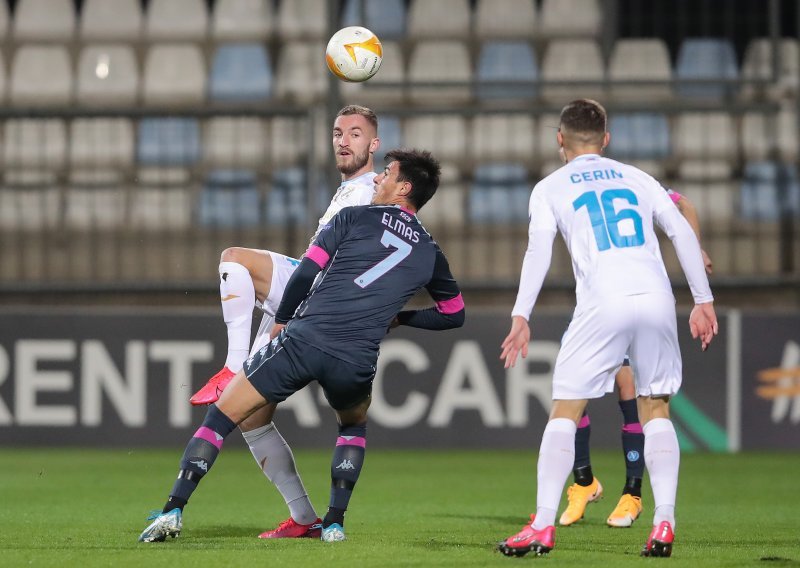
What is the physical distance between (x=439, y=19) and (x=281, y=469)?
796 centimetres

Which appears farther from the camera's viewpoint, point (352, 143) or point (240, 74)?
point (240, 74)

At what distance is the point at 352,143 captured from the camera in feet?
20.0

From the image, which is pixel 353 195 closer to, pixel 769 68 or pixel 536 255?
pixel 536 255

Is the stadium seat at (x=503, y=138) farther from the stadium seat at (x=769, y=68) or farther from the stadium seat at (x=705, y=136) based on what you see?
the stadium seat at (x=769, y=68)

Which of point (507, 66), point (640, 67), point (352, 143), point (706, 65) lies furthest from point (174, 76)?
point (352, 143)

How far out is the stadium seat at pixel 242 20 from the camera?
1313cm

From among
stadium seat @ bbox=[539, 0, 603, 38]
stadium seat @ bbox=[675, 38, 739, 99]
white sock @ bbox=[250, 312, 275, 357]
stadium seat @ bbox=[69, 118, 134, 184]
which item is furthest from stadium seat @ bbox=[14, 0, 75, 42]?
white sock @ bbox=[250, 312, 275, 357]

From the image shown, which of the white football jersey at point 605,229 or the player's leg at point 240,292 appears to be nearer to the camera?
the white football jersey at point 605,229

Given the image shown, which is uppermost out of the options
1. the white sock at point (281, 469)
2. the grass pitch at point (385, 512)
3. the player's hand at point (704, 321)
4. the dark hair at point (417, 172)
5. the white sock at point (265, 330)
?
the dark hair at point (417, 172)

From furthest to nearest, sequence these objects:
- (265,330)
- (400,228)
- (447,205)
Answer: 1. (447,205)
2. (265,330)
3. (400,228)

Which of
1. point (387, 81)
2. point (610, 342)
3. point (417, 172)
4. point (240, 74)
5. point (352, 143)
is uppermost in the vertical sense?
point (240, 74)

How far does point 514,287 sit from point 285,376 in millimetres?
6596

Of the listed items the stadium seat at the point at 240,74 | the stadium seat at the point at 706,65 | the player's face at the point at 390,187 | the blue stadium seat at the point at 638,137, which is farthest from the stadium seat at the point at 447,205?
the player's face at the point at 390,187

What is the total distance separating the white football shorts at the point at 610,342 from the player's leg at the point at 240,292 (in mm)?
1572
